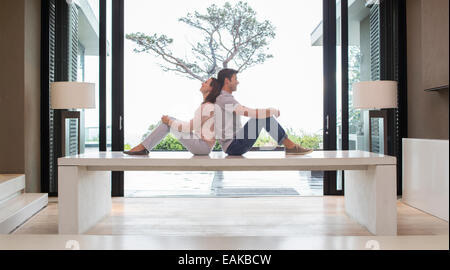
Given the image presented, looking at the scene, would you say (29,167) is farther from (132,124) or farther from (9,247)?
(9,247)

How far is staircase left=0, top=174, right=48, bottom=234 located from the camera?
2.46 m

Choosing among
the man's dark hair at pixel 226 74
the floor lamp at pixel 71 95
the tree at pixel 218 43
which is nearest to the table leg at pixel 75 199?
Answer: the floor lamp at pixel 71 95

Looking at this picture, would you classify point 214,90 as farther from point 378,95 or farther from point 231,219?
point 378,95

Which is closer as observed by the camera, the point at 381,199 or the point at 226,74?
the point at 381,199

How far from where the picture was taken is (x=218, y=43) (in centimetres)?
384

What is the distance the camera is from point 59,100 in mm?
3117

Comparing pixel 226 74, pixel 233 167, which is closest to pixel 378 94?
pixel 226 74

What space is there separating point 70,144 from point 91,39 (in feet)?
3.71

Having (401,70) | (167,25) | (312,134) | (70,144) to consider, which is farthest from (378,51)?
(70,144)

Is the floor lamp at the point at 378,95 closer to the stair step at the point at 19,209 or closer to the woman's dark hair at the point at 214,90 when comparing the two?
the woman's dark hair at the point at 214,90

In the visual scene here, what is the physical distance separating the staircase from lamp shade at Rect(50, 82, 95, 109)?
746 mm

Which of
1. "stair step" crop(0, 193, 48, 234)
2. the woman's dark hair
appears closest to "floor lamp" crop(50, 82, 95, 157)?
"stair step" crop(0, 193, 48, 234)

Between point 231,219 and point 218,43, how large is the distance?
1962mm

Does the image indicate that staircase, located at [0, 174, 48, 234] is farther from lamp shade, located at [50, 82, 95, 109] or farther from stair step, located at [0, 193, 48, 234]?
lamp shade, located at [50, 82, 95, 109]
